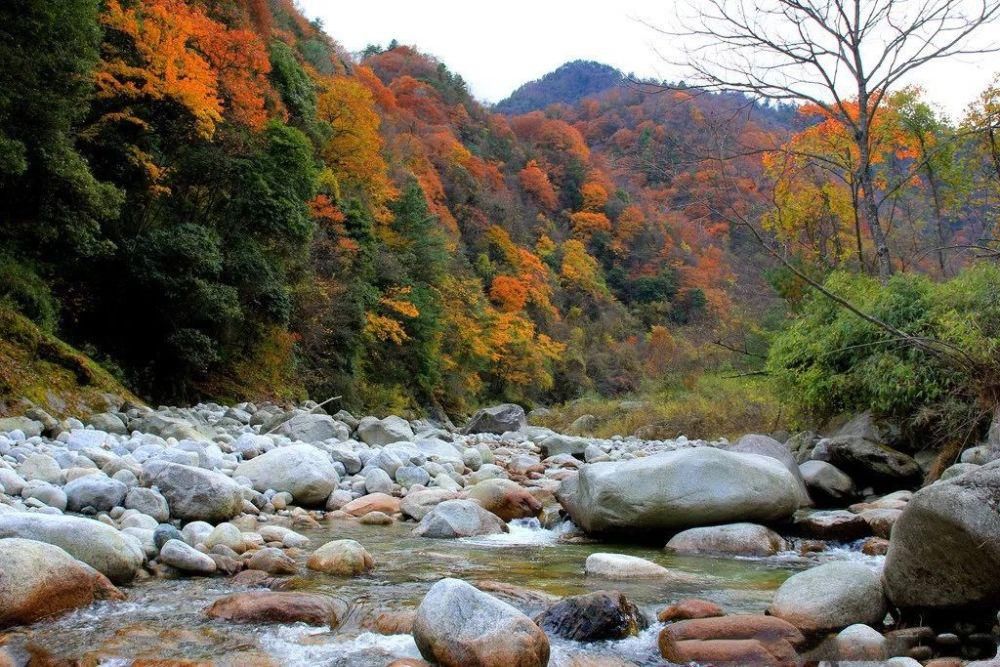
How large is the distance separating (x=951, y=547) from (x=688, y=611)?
4.33 ft

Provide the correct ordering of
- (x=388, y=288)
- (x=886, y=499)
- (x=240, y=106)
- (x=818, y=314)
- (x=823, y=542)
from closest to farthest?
(x=823, y=542) → (x=886, y=499) → (x=818, y=314) → (x=240, y=106) → (x=388, y=288)

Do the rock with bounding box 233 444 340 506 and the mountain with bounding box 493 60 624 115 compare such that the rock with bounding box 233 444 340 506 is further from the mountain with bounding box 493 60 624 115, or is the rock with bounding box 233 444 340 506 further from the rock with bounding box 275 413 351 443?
the mountain with bounding box 493 60 624 115

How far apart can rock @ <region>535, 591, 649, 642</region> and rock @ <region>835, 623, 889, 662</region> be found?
94cm

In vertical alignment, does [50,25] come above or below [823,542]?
above

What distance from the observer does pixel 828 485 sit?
8414mm

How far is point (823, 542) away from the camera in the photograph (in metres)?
6.21

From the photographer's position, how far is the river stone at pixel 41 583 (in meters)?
3.53

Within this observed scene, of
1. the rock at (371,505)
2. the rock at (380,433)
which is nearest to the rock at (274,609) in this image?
the rock at (371,505)

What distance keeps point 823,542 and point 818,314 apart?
22.1 feet

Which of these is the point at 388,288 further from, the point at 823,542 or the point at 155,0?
the point at 823,542

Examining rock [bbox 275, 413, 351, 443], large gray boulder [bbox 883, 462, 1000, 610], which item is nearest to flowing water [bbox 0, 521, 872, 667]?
large gray boulder [bbox 883, 462, 1000, 610]

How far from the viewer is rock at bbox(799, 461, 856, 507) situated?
8.38 metres

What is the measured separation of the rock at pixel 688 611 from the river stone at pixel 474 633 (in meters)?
0.93

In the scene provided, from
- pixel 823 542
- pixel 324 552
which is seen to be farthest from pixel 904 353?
pixel 324 552
